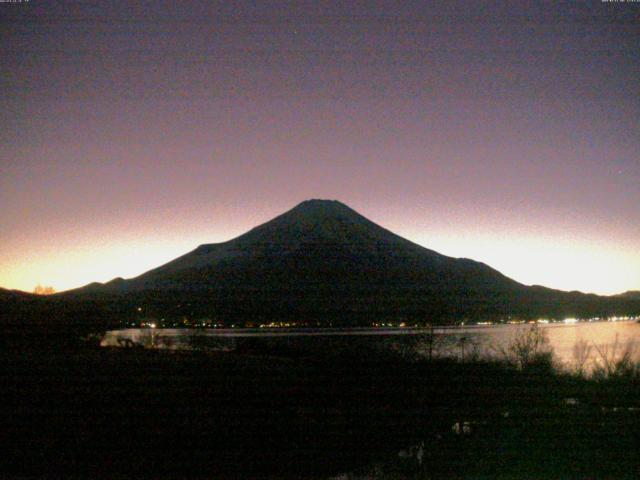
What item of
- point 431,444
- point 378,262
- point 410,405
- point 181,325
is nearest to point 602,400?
point 410,405

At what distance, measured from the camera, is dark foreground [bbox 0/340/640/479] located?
6.51 metres

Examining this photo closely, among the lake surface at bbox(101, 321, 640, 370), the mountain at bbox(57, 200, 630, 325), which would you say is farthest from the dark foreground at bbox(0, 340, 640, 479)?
the mountain at bbox(57, 200, 630, 325)

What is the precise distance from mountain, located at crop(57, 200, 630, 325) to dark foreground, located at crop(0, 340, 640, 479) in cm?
5371

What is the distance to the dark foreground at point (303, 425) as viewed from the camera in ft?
21.4

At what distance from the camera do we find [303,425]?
8.39 metres

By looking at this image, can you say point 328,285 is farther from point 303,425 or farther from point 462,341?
point 303,425

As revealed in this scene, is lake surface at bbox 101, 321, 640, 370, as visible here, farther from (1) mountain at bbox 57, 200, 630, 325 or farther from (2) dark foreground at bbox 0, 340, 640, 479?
(1) mountain at bbox 57, 200, 630, 325

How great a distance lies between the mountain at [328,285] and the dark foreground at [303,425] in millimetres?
53711

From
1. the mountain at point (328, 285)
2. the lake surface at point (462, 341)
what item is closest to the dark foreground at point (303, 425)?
the lake surface at point (462, 341)

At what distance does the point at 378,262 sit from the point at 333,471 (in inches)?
3794

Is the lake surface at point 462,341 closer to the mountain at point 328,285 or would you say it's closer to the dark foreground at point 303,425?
the dark foreground at point 303,425

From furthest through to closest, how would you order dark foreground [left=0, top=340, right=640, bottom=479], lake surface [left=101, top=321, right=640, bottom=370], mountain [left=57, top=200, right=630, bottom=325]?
mountain [left=57, top=200, right=630, bottom=325]
lake surface [left=101, top=321, right=640, bottom=370]
dark foreground [left=0, top=340, right=640, bottom=479]

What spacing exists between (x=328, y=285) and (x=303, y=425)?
3381 inches

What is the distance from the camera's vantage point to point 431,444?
8.11 meters
